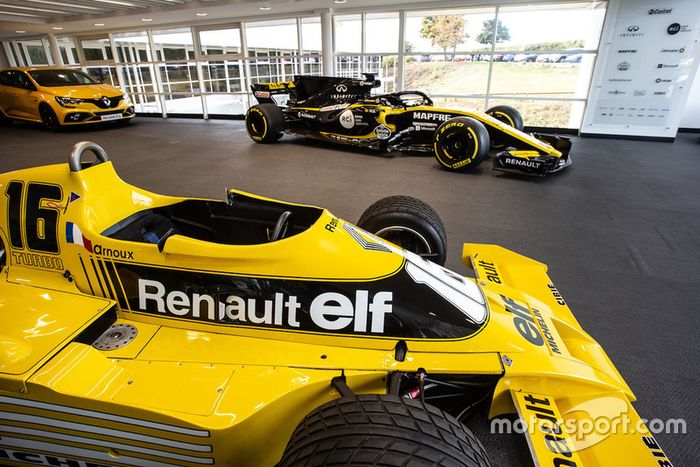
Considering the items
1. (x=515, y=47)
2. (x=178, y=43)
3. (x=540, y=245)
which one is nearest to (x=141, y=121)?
(x=178, y=43)

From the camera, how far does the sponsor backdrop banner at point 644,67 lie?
7805 mm

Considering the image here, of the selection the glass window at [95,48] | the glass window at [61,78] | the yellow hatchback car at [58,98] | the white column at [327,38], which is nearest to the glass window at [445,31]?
the white column at [327,38]

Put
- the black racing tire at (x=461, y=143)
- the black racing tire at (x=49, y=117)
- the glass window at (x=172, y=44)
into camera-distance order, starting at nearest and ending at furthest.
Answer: the black racing tire at (x=461, y=143), the black racing tire at (x=49, y=117), the glass window at (x=172, y=44)

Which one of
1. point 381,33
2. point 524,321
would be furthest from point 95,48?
point 524,321

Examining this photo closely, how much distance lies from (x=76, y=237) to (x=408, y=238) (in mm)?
1834

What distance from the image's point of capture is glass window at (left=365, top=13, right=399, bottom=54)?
10.0m

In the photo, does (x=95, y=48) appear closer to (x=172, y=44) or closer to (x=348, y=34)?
(x=172, y=44)

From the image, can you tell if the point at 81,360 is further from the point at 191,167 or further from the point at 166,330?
the point at 191,167

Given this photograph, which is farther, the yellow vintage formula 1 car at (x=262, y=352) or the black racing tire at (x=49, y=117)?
the black racing tire at (x=49, y=117)

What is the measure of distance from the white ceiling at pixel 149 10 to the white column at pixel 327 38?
0.22 meters

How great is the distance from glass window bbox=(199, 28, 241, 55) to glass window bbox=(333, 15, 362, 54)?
3.05 metres

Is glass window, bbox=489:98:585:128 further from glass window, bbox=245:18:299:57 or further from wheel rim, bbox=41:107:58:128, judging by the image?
wheel rim, bbox=41:107:58:128

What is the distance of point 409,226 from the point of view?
94.2 inches

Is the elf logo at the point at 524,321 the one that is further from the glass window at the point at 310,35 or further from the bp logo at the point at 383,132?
the glass window at the point at 310,35
